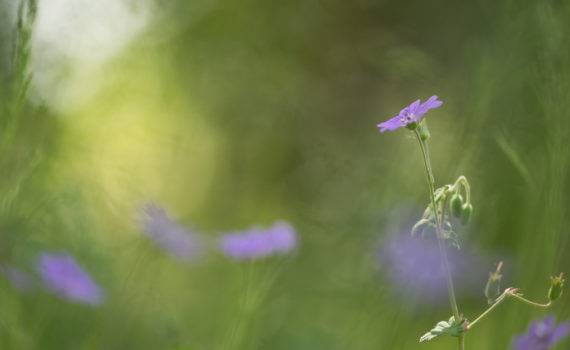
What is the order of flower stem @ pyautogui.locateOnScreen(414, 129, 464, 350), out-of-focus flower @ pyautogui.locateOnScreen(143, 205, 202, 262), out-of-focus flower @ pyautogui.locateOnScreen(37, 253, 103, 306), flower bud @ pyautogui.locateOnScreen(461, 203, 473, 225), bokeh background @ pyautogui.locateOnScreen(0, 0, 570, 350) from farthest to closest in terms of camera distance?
1. out-of-focus flower @ pyautogui.locateOnScreen(143, 205, 202, 262)
2. out-of-focus flower @ pyautogui.locateOnScreen(37, 253, 103, 306)
3. bokeh background @ pyautogui.locateOnScreen(0, 0, 570, 350)
4. flower bud @ pyautogui.locateOnScreen(461, 203, 473, 225)
5. flower stem @ pyautogui.locateOnScreen(414, 129, 464, 350)

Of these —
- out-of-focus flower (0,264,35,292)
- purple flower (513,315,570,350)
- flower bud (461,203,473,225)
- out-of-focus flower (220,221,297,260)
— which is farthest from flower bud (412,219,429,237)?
out-of-focus flower (0,264,35,292)

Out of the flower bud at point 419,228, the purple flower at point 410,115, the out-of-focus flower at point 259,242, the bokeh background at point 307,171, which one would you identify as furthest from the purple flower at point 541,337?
the out-of-focus flower at point 259,242

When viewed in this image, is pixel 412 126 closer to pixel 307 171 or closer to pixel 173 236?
pixel 173 236

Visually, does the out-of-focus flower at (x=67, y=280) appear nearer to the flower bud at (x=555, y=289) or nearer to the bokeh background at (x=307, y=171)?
the bokeh background at (x=307, y=171)

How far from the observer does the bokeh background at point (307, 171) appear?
90 cm

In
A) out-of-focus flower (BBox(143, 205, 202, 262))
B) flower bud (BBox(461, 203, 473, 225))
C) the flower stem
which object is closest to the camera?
the flower stem

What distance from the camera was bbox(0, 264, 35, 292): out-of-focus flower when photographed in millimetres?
957

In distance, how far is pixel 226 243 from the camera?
1293mm

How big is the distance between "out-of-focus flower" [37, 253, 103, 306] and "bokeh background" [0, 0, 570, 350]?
4cm

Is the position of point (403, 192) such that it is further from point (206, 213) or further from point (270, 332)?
point (206, 213)

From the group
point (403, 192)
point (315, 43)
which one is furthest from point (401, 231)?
point (315, 43)

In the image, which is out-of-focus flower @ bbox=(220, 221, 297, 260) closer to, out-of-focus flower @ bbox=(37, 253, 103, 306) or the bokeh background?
the bokeh background

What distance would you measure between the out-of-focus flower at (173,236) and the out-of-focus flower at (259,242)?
0.50 feet

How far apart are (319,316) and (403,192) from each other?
87 centimetres
